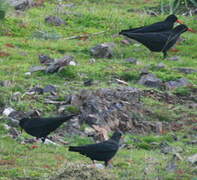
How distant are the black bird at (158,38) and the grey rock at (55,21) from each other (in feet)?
12.3

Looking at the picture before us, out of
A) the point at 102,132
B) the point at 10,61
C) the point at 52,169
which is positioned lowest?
the point at 10,61

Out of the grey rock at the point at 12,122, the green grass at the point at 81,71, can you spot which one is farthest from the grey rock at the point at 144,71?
the grey rock at the point at 12,122

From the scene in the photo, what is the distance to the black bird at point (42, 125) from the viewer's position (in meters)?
11.0

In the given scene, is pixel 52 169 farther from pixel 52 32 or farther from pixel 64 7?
pixel 64 7

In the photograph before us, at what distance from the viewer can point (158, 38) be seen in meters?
15.6

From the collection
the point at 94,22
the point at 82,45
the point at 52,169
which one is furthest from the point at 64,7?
the point at 52,169

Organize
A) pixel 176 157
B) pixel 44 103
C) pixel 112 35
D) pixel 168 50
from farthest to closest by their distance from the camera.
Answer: pixel 112 35, pixel 168 50, pixel 44 103, pixel 176 157

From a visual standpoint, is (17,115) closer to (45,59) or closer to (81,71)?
(81,71)

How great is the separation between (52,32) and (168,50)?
105 inches

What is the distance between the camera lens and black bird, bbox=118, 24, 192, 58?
1534 centimetres

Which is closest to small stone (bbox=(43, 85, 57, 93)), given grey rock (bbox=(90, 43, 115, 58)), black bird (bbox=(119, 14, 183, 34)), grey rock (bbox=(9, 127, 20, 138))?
grey rock (bbox=(9, 127, 20, 138))

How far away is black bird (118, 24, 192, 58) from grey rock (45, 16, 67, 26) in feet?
12.3

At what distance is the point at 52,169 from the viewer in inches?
391

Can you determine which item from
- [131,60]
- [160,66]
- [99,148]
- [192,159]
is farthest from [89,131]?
A: [131,60]
